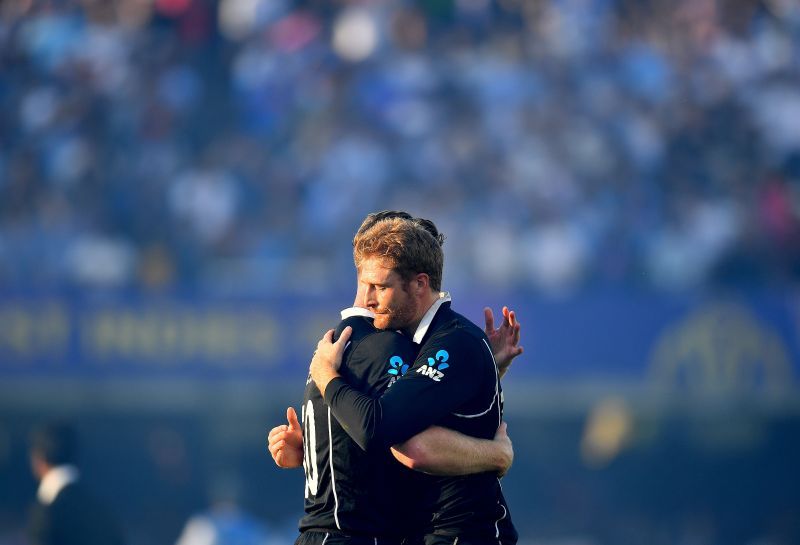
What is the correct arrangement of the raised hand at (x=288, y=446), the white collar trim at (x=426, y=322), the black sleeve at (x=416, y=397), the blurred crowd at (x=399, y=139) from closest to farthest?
1. the black sleeve at (x=416, y=397)
2. the white collar trim at (x=426, y=322)
3. the raised hand at (x=288, y=446)
4. the blurred crowd at (x=399, y=139)

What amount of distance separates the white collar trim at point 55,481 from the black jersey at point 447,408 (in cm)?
380

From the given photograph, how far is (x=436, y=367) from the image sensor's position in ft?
12.9

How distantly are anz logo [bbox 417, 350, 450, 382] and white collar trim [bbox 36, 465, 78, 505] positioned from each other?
3.97 m

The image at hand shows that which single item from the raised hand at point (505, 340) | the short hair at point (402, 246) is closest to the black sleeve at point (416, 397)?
the short hair at point (402, 246)

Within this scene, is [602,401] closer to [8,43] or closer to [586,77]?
[586,77]

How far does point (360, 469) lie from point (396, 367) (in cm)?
34

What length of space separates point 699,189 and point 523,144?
1.82 m

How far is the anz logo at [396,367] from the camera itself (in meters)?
4.00

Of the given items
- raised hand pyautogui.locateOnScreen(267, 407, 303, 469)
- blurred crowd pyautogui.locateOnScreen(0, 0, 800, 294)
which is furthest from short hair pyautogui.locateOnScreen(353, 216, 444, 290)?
blurred crowd pyautogui.locateOnScreen(0, 0, 800, 294)

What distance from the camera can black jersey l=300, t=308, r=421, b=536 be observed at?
399 centimetres

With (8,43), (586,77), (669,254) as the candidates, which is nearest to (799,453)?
(669,254)

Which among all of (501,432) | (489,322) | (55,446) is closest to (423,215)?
(55,446)

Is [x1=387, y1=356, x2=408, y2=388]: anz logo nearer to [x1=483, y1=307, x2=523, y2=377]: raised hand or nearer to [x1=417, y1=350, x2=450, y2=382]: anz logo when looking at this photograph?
[x1=417, y1=350, x2=450, y2=382]: anz logo

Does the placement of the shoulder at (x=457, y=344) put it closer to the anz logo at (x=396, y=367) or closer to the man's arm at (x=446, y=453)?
the anz logo at (x=396, y=367)
